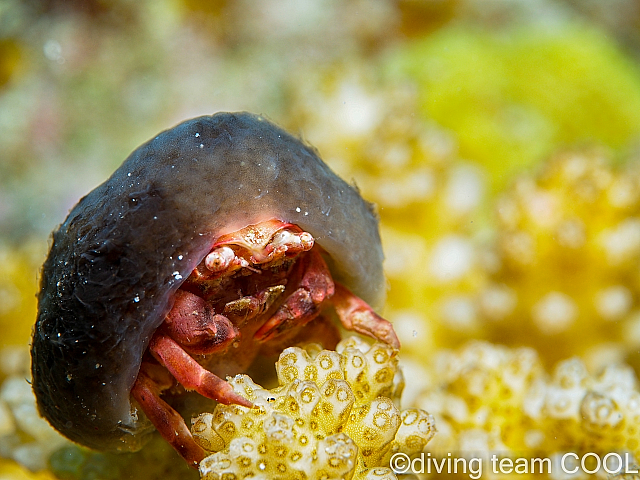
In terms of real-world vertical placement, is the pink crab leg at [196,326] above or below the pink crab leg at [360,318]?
below

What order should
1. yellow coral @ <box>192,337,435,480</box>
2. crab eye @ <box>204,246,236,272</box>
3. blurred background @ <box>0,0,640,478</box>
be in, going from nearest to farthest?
yellow coral @ <box>192,337,435,480</box>, crab eye @ <box>204,246,236,272</box>, blurred background @ <box>0,0,640,478</box>

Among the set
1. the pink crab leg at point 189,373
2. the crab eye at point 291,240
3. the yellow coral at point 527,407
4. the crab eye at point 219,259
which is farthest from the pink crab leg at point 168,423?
the yellow coral at point 527,407

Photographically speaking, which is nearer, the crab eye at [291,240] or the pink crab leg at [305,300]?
the crab eye at [291,240]

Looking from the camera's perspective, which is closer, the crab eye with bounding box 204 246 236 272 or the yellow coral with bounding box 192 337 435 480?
the yellow coral with bounding box 192 337 435 480

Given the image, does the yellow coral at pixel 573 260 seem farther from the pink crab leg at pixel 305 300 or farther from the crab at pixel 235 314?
the pink crab leg at pixel 305 300

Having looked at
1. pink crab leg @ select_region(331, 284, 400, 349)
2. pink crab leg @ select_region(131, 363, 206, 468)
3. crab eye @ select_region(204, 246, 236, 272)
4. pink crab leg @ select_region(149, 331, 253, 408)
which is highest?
pink crab leg @ select_region(331, 284, 400, 349)

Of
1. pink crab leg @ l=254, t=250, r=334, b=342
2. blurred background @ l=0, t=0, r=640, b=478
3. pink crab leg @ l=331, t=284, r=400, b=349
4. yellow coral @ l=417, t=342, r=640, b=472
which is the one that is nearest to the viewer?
pink crab leg @ l=254, t=250, r=334, b=342

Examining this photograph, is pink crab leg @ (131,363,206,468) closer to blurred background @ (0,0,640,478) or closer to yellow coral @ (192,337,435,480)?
yellow coral @ (192,337,435,480)

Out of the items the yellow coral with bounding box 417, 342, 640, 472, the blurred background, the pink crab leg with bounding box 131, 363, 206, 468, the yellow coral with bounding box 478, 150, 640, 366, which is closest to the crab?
the pink crab leg with bounding box 131, 363, 206, 468
